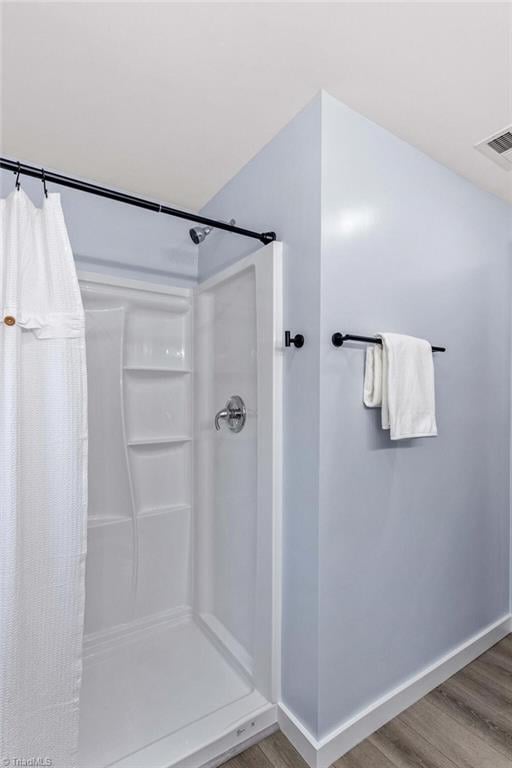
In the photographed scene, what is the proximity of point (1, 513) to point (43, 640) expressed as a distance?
0.41 m

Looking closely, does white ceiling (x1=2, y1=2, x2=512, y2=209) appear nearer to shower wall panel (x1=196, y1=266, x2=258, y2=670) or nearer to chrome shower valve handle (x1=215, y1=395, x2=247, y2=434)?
shower wall panel (x1=196, y1=266, x2=258, y2=670)

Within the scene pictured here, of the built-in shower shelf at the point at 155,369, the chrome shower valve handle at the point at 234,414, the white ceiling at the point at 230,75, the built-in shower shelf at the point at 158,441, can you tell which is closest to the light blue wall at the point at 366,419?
the white ceiling at the point at 230,75

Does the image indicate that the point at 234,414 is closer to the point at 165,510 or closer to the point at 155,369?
the point at 155,369

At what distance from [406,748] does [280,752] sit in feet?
1.50

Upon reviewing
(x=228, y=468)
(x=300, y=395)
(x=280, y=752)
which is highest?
(x=300, y=395)

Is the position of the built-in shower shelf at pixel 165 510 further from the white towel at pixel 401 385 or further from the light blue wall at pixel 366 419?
the white towel at pixel 401 385

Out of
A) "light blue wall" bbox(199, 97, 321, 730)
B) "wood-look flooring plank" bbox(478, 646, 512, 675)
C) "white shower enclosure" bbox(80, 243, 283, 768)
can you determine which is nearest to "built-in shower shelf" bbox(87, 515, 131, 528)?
"white shower enclosure" bbox(80, 243, 283, 768)

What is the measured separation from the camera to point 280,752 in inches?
58.2

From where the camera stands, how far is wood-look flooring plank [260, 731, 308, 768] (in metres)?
1.43

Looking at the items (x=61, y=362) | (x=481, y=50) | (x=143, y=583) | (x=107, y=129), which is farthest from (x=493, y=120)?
(x=143, y=583)

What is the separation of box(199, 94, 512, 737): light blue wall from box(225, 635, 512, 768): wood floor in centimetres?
13

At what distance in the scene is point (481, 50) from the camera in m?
1.28

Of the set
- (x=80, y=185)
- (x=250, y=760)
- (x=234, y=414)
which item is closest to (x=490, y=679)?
(x=250, y=760)

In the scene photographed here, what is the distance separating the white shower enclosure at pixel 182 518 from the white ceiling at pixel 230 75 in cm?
54
